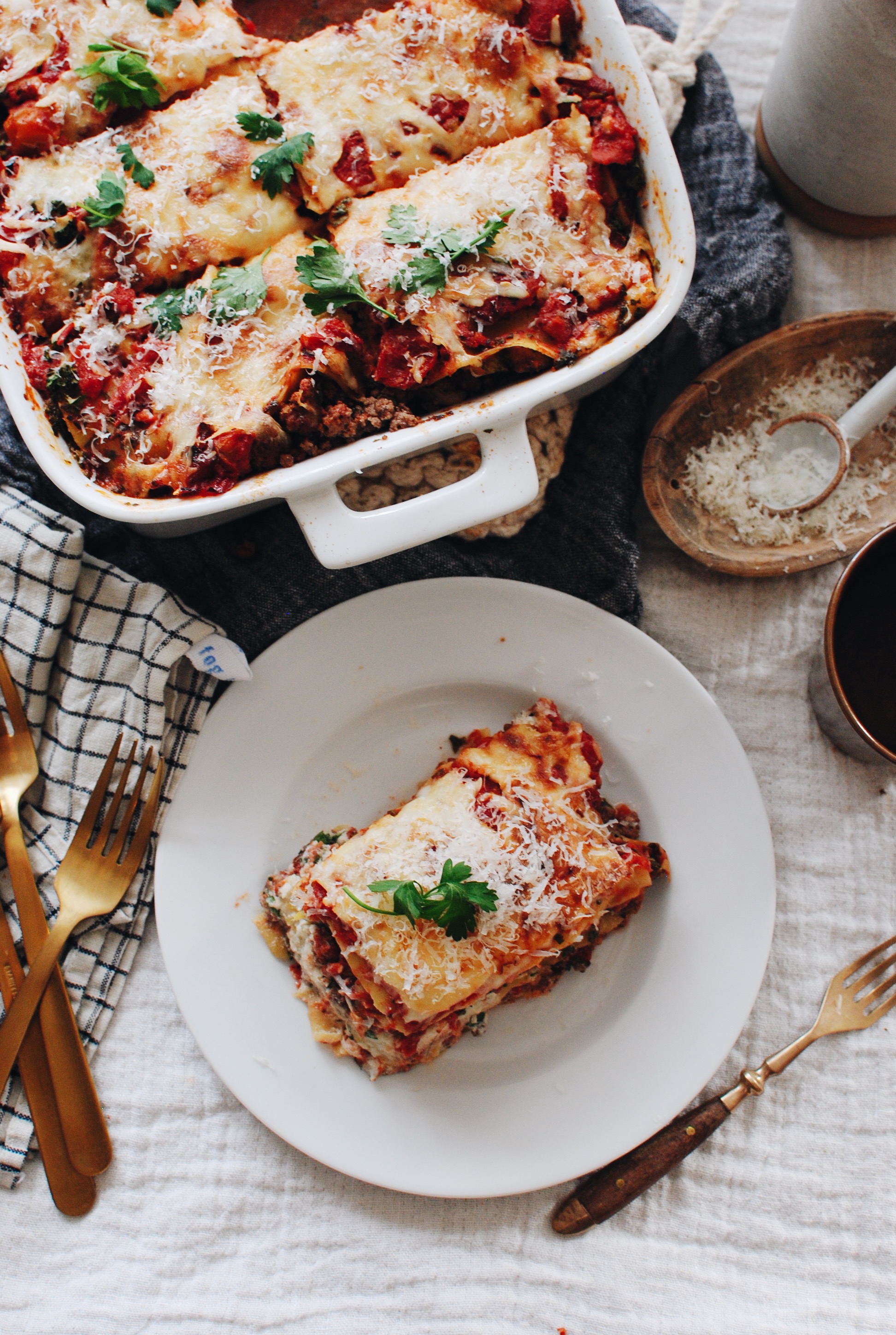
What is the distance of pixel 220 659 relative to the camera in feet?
6.73

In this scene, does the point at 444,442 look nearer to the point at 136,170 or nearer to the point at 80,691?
the point at 136,170

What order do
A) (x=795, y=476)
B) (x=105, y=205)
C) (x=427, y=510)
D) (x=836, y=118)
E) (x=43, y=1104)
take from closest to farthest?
(x=427, y=510)
(x=105, y=205)
(x=836, y=118)
(x=43, y=1104)
(x=795, y=476)

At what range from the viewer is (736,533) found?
7.10 ft

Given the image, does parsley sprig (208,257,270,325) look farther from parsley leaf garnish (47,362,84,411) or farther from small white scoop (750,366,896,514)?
small white scoop (750,366,896,514)

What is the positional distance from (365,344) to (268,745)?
3.10 ft

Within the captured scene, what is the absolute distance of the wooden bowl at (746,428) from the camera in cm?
213

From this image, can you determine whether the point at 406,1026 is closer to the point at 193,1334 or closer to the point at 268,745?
the point at 268,745

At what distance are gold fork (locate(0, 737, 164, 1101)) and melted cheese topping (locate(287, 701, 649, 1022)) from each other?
43 centimetres

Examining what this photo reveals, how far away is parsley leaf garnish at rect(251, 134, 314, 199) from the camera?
1800 mm

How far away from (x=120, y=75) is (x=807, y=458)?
1759 mm

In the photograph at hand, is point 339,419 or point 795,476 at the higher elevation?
point 339,419

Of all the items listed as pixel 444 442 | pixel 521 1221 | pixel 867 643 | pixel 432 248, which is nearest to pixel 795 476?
pixel 867 643

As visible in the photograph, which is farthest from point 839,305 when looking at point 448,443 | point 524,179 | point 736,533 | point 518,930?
point 518,930

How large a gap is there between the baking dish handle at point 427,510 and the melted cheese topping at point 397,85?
0.64 meters
